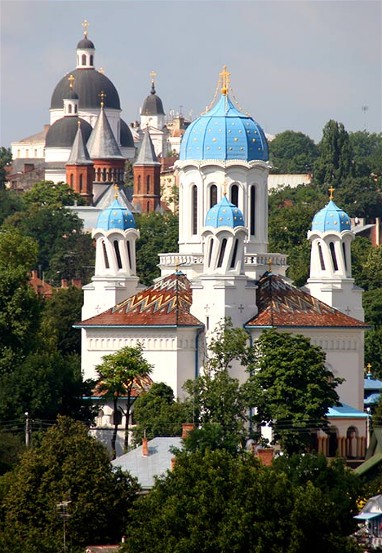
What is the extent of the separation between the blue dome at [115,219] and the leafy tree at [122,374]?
6.01 meters

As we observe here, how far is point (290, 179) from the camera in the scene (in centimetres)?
17500

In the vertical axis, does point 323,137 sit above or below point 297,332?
above

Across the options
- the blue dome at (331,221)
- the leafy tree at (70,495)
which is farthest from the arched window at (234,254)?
the leafy tree at (70,495)

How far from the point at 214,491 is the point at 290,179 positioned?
115 metres

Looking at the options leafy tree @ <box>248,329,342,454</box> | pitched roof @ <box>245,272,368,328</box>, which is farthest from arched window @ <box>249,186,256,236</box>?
leafy tree @ <box>248,329,342,454</box>

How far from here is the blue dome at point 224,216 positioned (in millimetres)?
82438

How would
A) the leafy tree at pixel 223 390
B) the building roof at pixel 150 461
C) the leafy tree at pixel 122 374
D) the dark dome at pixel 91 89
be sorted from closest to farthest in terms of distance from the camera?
1. the building roof at pixel 150 461
2. the leafy tree at pixel 223 390
3. the leafy tree at pixel 122 374
4. the dark dome at pixel 91 89

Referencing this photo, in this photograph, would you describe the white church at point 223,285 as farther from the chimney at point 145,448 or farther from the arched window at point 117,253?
the chimney at point 145,448

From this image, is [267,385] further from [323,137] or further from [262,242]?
[323,137]

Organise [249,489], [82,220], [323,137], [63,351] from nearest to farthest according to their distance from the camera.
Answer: [249,489], [63,351], [82,220], [323,137]

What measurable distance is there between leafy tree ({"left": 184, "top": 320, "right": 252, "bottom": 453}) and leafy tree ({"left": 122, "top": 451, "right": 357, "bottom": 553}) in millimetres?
10652

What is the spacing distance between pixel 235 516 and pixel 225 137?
92.1ft

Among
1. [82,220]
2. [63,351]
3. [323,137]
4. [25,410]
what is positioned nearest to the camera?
[25,410]

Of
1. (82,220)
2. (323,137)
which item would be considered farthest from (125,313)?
(323,137)
